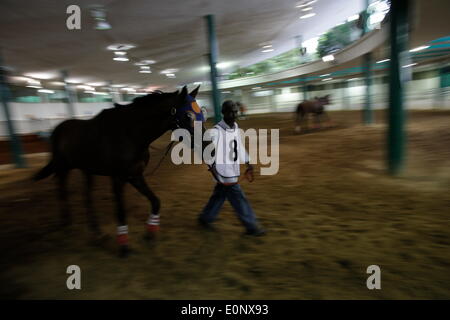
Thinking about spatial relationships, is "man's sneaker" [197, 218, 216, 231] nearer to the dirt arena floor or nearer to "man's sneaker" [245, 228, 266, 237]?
the dirt arena floor

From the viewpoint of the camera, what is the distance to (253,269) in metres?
2.51

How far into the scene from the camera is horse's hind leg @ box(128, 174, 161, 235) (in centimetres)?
308

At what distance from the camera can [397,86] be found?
4934mm

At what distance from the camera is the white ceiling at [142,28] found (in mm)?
7359

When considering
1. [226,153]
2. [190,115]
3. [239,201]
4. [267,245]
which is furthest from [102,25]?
[267,245]

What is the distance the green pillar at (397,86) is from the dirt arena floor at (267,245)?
0.43m

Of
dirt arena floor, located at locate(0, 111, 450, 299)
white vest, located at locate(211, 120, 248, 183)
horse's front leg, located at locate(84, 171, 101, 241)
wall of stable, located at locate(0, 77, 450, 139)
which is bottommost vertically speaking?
dirt arena floor, located at locate(0, 111, 450, 299)

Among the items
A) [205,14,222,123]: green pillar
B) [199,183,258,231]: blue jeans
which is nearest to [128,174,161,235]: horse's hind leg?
[199,183,258,231]: blue jeans

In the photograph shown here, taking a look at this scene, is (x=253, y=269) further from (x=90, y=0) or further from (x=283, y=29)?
(x=283, y=29)

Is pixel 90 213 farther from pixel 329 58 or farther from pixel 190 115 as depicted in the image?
pixel 329 58

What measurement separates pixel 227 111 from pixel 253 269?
1.73 metres

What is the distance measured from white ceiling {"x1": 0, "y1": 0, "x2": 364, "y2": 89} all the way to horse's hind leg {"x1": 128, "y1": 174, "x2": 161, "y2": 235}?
243 inches

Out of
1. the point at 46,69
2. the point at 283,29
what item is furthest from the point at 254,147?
the point at 46,69

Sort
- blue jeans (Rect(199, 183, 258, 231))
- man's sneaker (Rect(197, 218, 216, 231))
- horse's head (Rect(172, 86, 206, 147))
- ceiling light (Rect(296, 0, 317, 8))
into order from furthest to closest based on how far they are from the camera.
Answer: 1. ceiling light (Rect(296, 0, 317, 8))
2. man's sneaker (Rect(197, 218, 216, 231))
3. blue jeans (Rect(199, 183, 258, 231))
4. horse's head (Rect(172, 86, 206, 147))
